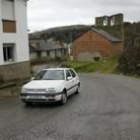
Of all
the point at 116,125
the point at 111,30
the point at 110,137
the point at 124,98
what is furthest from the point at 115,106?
the point at 111,30

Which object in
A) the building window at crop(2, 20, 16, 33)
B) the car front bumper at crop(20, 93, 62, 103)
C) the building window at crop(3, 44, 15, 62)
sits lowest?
the car front bumper at crop(20, 93, 62, 103)

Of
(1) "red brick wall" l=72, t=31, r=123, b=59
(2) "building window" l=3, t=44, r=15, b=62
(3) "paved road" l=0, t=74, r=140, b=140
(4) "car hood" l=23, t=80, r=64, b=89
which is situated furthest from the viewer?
(1) "red brick wall" l=72, t=31, r=123, b=59

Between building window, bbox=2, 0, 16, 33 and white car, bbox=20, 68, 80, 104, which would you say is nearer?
white car, bbox=20, 68, 80, 104

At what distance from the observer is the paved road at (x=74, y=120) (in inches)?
348

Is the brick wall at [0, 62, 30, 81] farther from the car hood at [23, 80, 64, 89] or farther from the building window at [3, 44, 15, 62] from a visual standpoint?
the car hood at [23, 80, 64, 89]

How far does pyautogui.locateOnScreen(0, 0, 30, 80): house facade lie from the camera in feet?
67.3

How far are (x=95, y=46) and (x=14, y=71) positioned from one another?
35105mm

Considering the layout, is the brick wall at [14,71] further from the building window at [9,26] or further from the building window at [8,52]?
the building window at [9,26]

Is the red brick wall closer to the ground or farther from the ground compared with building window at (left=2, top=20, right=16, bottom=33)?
closer to the ground

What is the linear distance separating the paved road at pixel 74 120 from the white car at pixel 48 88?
38cm

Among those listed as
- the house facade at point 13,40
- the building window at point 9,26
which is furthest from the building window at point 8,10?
the building window at point 9,26

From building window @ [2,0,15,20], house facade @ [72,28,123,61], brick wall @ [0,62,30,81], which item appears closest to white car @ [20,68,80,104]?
brick wall @ [0,62,30,81]

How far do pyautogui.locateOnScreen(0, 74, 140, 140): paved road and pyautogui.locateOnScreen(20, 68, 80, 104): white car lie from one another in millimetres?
384

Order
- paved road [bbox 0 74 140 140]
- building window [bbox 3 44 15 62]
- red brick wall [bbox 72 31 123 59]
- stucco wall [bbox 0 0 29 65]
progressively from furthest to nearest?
red brick wall [bbox 72 31 123 59], stucco wall [bbox 0 0 29 65], building window [bbox 3 44 15 62], paved road [bbox 0 74 140 140]
